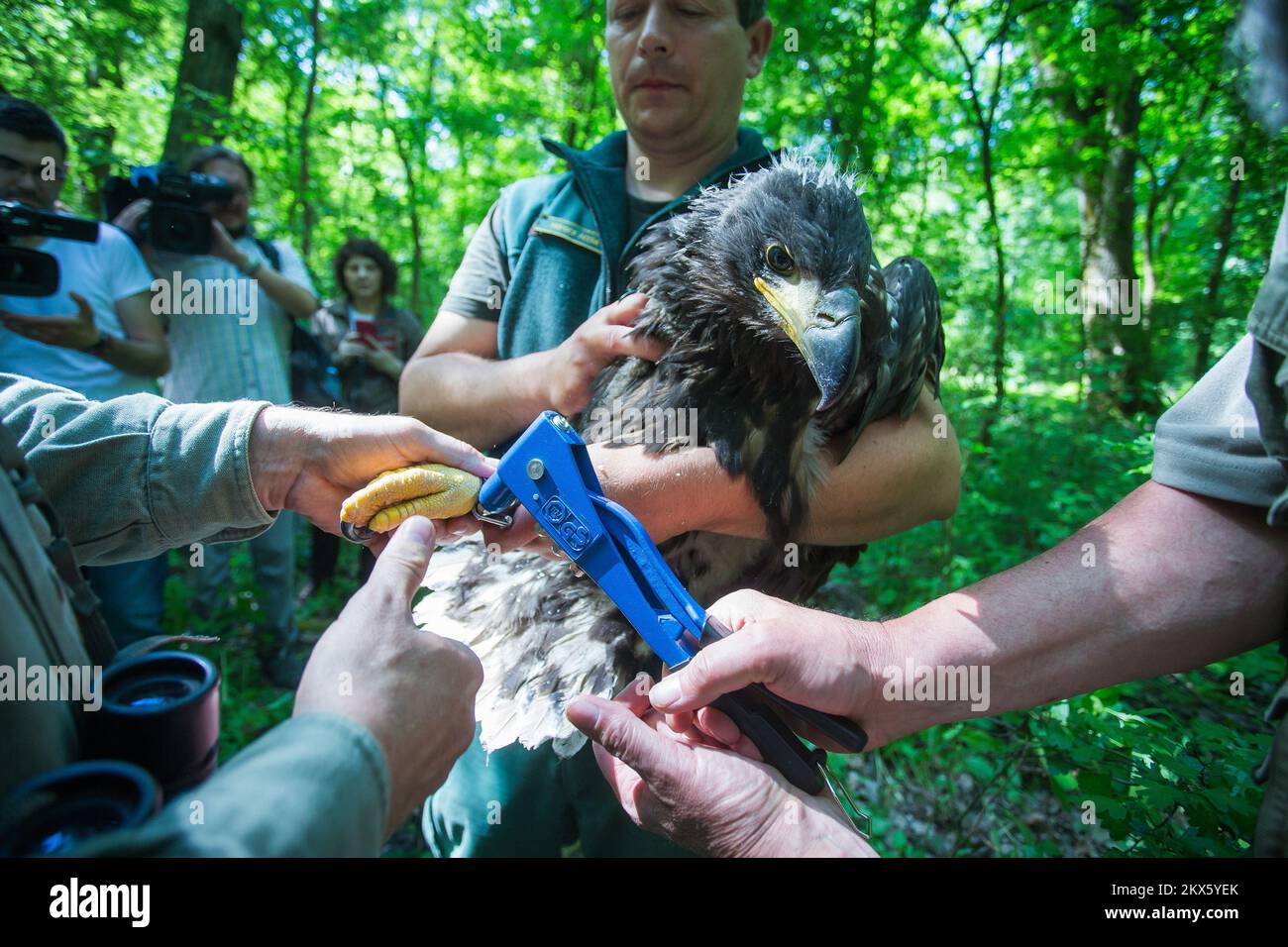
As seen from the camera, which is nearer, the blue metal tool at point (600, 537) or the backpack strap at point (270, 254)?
the blue metal tool at point (600, 537)

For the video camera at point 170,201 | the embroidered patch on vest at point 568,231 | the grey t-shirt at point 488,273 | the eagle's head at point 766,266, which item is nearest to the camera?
the eagle's head at point 766,266

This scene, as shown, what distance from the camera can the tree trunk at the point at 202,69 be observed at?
17.0ft

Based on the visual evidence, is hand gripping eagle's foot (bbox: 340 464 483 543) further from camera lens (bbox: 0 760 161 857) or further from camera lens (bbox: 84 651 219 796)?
camera lens (bbox: 0 760 161 857)

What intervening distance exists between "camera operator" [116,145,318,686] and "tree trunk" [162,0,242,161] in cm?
76

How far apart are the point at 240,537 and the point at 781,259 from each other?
75.7 inches

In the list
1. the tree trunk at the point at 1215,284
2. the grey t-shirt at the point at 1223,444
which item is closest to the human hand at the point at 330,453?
the grey t-shirt at the point at 1223,444

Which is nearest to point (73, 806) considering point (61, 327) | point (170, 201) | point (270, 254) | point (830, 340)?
point (830, 340)

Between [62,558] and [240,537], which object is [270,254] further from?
[62,558]

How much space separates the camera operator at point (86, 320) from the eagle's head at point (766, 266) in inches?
121

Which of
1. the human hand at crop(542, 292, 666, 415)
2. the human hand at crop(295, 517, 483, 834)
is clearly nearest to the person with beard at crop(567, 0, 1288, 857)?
the human hand at crop(295, 517, 483, 834)

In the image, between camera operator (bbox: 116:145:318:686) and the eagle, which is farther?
camera operator (bbox: 116:145:318:686)

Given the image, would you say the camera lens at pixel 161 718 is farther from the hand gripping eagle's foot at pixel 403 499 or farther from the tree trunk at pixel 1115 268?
the tree trunk at pixel 1115 268

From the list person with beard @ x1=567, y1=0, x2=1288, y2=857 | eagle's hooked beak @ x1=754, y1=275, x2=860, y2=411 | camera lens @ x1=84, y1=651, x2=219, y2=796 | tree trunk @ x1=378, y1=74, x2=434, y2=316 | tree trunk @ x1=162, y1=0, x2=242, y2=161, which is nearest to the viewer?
camera lens @ x1=84, y1=651, x2=219, y2=796

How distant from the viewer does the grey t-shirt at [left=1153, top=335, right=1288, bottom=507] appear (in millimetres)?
1431
